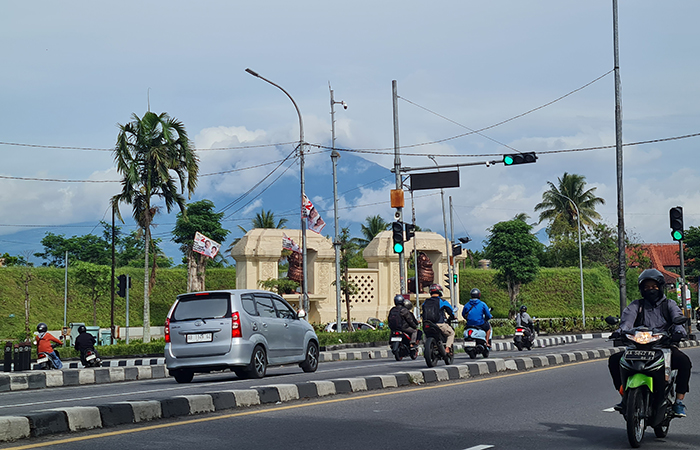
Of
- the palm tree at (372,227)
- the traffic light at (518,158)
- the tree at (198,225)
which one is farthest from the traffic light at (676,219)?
the palm tree at (372,227)

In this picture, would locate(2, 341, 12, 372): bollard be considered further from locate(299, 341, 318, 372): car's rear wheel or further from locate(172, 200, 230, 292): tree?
locate(172, 200, 230, 292): tree

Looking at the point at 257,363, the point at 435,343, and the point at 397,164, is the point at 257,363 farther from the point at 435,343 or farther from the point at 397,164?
the point at 397,164

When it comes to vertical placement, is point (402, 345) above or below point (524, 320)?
below

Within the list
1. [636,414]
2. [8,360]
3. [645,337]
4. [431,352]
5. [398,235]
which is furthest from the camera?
[398,235]

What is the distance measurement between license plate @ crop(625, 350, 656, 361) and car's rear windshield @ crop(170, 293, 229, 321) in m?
8.14

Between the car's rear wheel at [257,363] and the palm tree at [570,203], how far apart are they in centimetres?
6031

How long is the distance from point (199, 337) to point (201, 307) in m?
0.54

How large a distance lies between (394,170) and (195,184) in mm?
9938

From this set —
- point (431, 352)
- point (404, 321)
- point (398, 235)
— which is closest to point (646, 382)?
point (431, 352)

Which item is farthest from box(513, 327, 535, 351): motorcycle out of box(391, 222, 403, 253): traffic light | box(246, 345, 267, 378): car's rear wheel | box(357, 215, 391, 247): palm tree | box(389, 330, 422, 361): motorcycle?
box(357, 215, 391, 247): palm tree

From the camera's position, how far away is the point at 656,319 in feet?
24.7

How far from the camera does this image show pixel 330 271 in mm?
41406

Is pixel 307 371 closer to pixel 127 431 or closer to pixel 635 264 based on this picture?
pixel 127 431

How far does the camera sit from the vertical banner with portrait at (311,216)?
31797 millimetres
